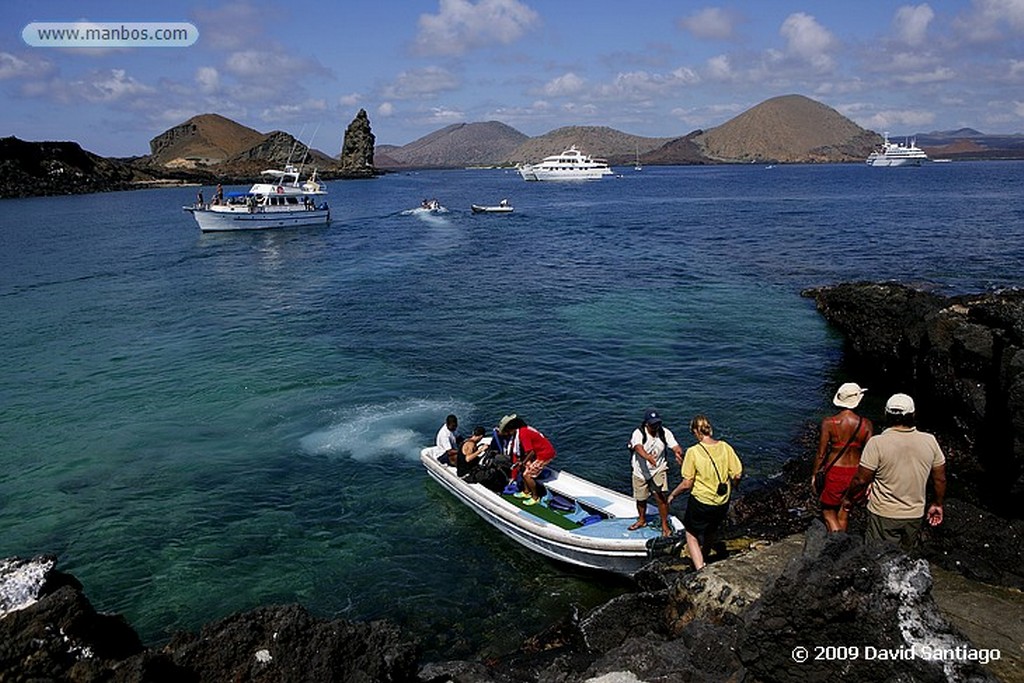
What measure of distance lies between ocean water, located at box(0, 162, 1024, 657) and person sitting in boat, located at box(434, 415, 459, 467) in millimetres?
888

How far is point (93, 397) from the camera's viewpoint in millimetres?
21297

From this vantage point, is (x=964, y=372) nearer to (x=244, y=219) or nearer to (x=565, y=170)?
(x=244, y=219)

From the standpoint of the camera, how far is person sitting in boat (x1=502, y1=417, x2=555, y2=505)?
1273cm

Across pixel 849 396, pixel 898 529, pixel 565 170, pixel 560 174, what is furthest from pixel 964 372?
pixel 565 170

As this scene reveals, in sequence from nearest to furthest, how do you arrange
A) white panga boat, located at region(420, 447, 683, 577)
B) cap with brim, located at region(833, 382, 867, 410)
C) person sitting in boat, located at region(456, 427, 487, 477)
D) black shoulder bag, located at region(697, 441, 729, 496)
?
1. cap with brim, located at region(833, 382, 867, 410)
2. black shoulder bag, located at region(697, 441, 729, 496)
3. white panga boat, located at region(420, 447, 683, 577)
4. person sitting in boat, located at region(456, 427, 487, 477)

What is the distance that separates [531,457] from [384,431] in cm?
634

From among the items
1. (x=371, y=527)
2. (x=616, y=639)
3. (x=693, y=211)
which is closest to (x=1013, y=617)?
(x=616, y=639)

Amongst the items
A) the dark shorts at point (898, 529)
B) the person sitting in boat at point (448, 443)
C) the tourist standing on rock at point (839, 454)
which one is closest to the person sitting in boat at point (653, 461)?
the tourist standing on rock at point (839, 454)

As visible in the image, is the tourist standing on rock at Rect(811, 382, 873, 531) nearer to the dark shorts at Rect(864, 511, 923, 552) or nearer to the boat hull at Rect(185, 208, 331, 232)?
the dark shorts at Rect(864, 511, 923, 552)

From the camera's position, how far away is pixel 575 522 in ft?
38.7

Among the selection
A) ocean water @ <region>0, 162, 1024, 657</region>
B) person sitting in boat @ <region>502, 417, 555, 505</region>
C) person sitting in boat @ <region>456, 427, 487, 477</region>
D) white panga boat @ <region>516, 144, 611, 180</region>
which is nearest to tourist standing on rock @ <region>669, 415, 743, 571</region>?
ocean water @ <region>0, 162, 1024, 657</region>

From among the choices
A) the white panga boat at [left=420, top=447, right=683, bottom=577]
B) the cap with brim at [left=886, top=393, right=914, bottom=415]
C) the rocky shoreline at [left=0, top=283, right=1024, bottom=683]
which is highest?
the cap with brim at [left=886, top=393, right=914, bottom=415]

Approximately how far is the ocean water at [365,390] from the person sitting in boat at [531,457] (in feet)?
3.77

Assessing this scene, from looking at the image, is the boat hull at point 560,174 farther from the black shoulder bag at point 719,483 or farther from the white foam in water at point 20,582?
the white foam in water at point 20,582
